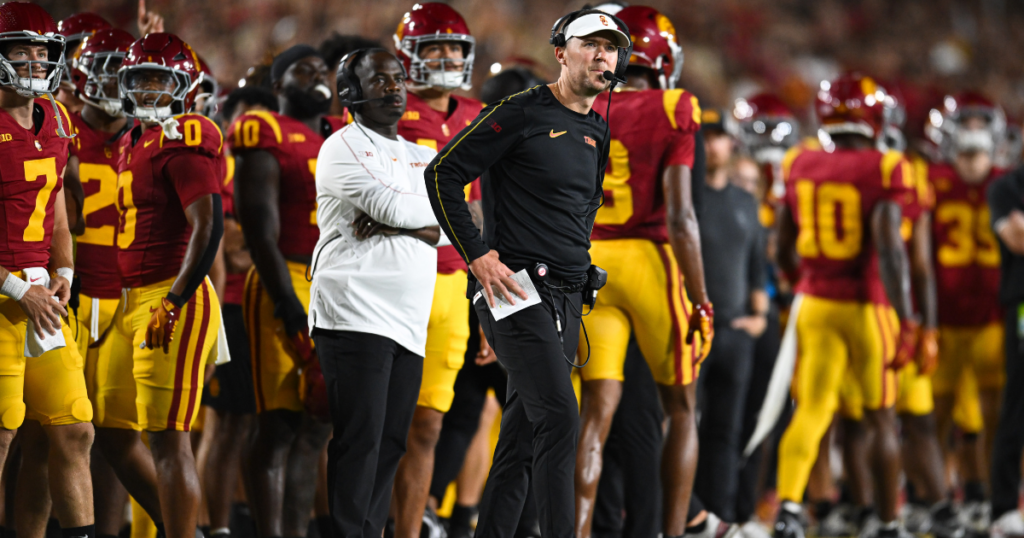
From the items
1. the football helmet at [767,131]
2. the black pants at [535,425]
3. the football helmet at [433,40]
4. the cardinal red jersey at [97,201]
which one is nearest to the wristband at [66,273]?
the cardinal red jersey at [97,201]

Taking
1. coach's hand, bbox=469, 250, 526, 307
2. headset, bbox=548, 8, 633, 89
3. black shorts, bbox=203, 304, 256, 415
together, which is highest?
headset, bbox=548, 8, 633, 89

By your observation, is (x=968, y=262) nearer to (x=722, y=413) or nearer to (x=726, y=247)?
(x=726, y=247)

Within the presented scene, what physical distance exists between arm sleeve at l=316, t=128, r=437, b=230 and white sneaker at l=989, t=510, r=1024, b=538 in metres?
4.22

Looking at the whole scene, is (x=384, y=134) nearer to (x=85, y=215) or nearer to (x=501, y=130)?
(x=501, y=130)

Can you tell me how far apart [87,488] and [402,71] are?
2049 mm

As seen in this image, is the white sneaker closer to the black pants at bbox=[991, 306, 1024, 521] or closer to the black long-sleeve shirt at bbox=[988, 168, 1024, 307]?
the black pants at bbox=[991, 306, 1024, 521]

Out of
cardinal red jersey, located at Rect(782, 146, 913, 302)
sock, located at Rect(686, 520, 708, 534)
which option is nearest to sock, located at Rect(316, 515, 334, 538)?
sock, located at Rect(686, 520, 708, 534)

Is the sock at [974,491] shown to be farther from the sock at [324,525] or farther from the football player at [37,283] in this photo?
the football player at [37,283]

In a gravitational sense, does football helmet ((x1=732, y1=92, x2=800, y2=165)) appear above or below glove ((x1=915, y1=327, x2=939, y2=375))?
above

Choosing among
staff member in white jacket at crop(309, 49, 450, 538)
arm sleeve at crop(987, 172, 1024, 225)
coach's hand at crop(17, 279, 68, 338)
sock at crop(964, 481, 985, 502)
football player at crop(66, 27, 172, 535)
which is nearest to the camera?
coach's hand at crop(17, 279, 68, 338)

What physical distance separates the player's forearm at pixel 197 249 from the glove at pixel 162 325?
1.3 inches

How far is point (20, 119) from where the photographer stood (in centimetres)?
422

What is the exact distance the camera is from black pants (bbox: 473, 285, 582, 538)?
3.87m

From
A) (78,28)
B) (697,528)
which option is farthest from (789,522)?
(78,28)
